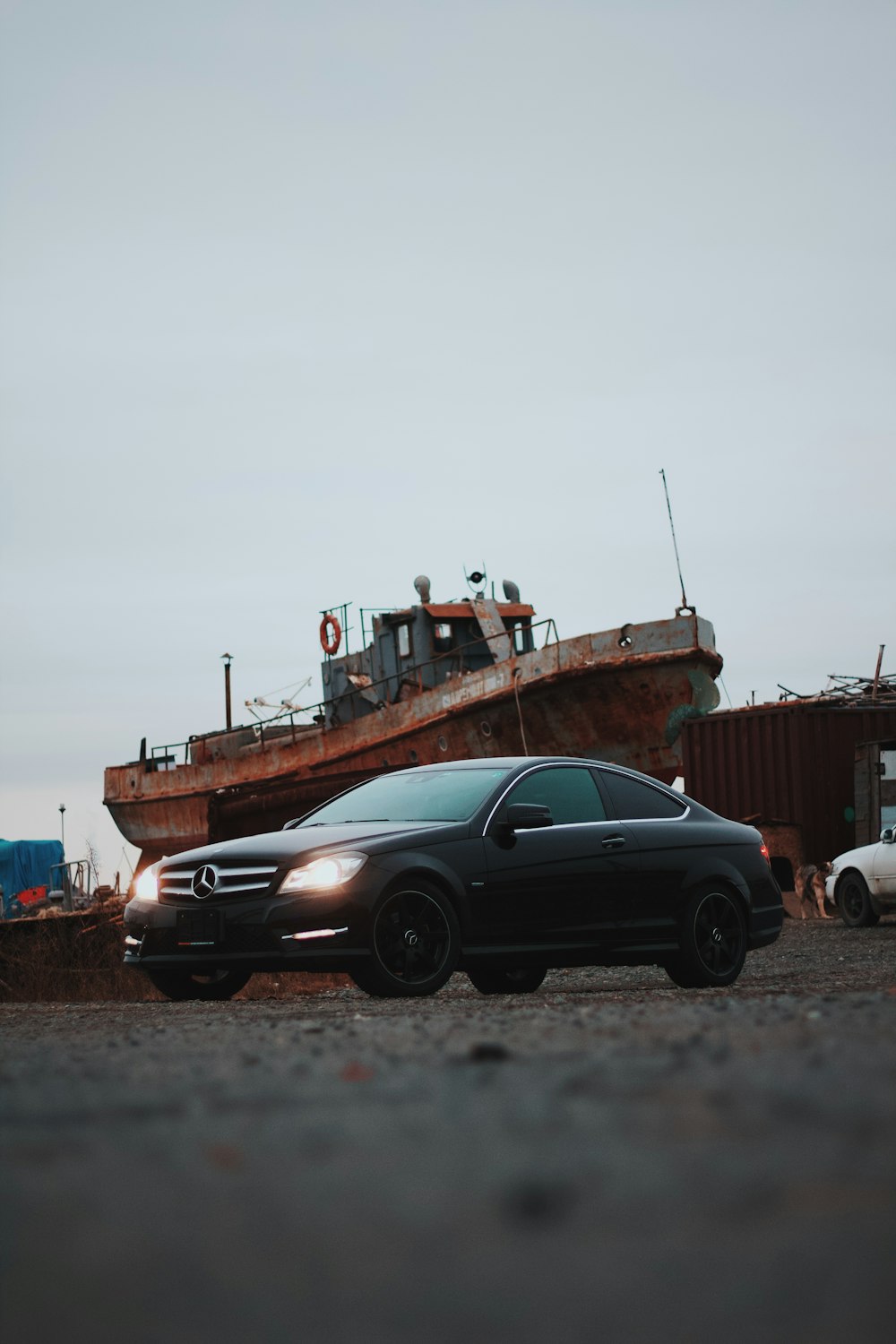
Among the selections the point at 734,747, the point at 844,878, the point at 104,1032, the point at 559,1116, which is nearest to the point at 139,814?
the point at 734,747

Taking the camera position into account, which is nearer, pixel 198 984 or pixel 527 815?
pixel 527 815

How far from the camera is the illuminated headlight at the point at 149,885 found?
8859 mm

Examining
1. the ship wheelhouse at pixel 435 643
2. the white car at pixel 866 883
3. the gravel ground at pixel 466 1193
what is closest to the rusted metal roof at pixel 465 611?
the ship wheelhouse at pixel 435 643

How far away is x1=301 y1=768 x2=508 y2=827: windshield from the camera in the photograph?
8781 millimetres

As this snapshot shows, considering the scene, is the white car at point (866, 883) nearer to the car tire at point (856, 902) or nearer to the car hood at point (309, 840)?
the car tire at point (856, 902)

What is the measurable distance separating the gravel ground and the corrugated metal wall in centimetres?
2156

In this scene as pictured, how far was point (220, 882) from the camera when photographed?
8312 millimetres

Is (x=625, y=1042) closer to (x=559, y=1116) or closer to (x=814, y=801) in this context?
(x=559, y=1116)

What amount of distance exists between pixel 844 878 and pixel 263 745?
19.6 meters

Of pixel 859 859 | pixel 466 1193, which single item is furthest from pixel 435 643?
pixel 466 1193

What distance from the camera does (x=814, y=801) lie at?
82.2 ft

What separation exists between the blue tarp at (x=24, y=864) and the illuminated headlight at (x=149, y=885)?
3956 centimetres

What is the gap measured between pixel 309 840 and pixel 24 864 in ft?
138

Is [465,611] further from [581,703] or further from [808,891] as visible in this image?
[808,891]
